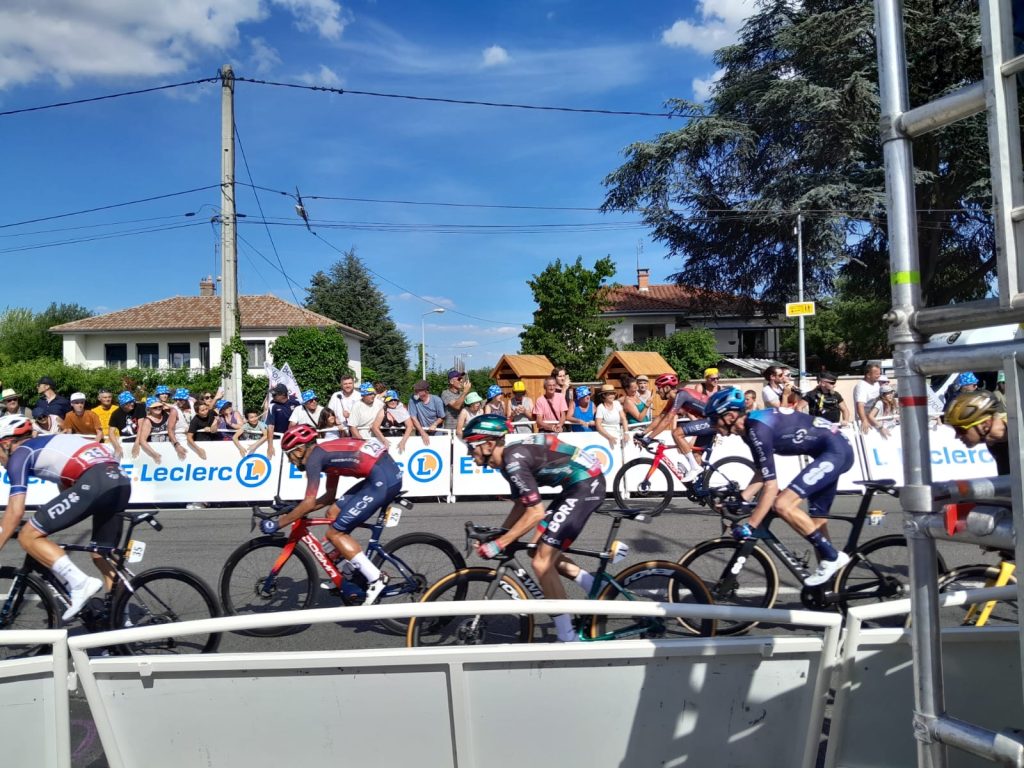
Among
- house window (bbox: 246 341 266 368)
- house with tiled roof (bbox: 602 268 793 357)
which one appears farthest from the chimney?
house window (bbox: 246 341 266 368)

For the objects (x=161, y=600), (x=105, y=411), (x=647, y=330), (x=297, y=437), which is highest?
(x=647, y=330)

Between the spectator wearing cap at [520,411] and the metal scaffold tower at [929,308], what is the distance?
1060cm

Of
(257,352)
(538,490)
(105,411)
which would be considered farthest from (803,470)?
(257,352)

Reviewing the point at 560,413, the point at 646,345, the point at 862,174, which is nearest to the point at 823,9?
the point at 862,174

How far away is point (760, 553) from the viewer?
5812 millimetres

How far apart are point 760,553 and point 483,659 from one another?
3.43 m

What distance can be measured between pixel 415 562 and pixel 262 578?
3.89ft

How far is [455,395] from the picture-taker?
43.6 feet

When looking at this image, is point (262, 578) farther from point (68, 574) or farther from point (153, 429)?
point (153, 429)

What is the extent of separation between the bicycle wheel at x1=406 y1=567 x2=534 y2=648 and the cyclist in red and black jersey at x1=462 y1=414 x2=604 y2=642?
7.5 inches

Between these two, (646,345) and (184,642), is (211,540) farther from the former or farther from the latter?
(646,345)

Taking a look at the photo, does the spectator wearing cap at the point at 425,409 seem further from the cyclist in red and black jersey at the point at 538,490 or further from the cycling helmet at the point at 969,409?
the cycling helmet at the point at 969,409

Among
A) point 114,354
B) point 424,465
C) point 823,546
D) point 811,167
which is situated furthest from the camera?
point 114,354

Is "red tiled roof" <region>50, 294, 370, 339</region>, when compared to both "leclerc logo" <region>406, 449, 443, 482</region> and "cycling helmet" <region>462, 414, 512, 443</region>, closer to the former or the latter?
"leclerc logo" <region>406, 449, 443, 482</region>
